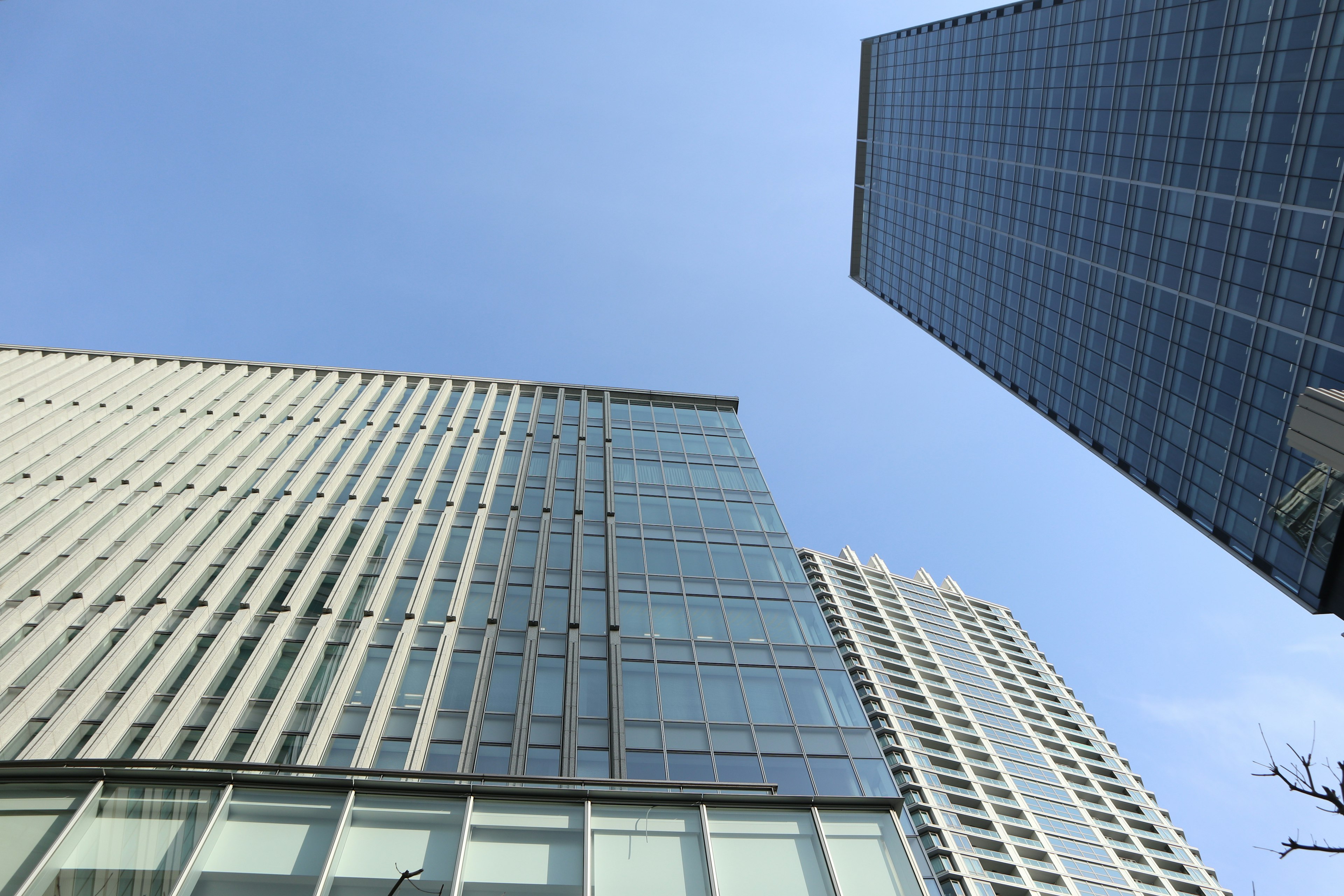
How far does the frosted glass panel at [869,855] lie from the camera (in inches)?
532

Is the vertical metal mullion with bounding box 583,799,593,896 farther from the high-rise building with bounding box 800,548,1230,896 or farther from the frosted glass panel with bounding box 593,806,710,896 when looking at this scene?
the high-rise building with bounding box 800,548,1230,896

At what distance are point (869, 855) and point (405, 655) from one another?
690 inches

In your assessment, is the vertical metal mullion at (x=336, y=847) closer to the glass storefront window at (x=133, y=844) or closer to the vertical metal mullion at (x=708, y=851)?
the glass storefront window at (x=133, y=844)

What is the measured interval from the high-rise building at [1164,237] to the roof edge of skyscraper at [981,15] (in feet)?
0.82

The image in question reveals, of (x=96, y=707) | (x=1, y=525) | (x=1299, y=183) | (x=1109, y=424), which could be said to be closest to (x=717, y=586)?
(x=96, y=707)

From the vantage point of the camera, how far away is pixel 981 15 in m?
76.9

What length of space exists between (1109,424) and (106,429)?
64.9 m

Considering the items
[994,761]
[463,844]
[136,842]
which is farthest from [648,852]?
[994,761]

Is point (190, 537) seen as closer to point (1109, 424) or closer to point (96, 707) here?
point (96, 707)

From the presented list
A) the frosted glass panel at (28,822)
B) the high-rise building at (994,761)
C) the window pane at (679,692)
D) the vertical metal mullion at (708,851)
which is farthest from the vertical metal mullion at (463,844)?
the high-rise building at (994,761)

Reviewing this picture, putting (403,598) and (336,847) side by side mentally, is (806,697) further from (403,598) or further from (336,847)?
(336,847)

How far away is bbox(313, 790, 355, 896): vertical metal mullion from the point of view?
12133 millimetres

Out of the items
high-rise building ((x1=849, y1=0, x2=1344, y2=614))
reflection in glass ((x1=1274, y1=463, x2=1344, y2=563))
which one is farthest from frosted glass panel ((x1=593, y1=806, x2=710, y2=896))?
reflection in glass ((x1=1274, y1=463, x2=1344, y2=563))

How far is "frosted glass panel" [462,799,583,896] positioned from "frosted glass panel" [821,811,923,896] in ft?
14.1
